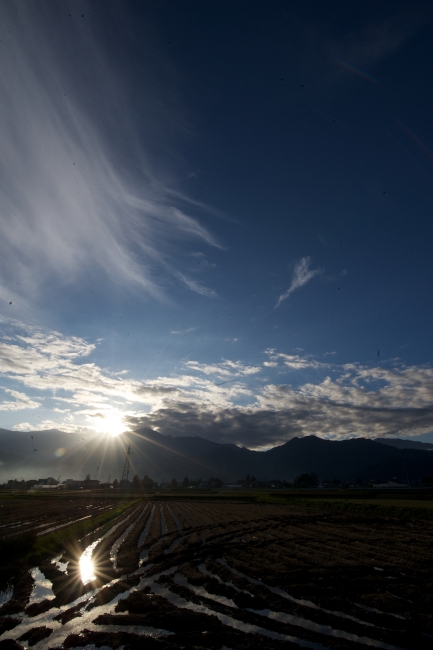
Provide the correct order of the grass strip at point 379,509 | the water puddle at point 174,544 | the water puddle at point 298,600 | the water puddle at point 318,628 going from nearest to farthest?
the water puddle at point 318,628 → the water puddle at point 298,600 → the water puddle at point 174,544 → the grass strip at point 379,509

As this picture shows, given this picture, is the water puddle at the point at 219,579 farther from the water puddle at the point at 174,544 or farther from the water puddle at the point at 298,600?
the water puddle at the point at 174,544

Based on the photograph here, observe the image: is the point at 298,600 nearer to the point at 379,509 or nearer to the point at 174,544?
the point at 174,544

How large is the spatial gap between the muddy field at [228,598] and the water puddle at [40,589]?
4 cm

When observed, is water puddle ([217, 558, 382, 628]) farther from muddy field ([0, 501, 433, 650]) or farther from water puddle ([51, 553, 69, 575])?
water puddle ([51, 553, 69, 575])

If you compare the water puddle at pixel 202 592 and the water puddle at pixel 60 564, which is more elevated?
the water puddle at pixel 60 564

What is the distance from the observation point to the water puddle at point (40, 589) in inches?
504

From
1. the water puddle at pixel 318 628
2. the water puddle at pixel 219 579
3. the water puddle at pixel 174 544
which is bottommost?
the water puddle at pixel 318 628

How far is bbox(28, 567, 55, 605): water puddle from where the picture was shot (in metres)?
12.8

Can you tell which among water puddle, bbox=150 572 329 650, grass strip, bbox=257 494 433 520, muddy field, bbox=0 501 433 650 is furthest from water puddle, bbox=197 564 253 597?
grass strip, bbox=257 494 433 520

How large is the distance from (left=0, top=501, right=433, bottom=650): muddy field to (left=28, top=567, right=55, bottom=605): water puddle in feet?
0.13

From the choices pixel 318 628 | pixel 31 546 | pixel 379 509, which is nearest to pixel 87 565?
pixel 31 546

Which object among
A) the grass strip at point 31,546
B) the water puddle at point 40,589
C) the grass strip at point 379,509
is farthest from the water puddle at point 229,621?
the grass strip at point 379,509

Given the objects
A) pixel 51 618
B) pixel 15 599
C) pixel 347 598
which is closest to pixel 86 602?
pixel 51 618

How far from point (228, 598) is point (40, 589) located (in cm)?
753
